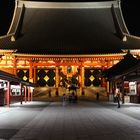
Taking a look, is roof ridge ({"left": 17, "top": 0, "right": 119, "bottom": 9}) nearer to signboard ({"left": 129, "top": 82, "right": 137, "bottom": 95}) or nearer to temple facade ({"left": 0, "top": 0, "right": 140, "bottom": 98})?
temple facade ({"left": 0, "top": 0, "right": 140, "bottom": 98})

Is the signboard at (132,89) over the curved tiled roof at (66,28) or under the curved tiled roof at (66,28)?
under

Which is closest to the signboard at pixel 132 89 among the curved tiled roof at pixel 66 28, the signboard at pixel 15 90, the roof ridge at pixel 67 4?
→ the curved tiled roof at pixel 66 28

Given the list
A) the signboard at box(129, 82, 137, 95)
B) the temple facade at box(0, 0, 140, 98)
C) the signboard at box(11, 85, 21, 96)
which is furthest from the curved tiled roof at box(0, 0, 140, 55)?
the signboard at box(129, 82, 137, 95)

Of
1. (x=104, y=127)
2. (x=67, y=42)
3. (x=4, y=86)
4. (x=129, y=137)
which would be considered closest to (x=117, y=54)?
(x=67, y=42)

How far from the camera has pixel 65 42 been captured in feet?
175

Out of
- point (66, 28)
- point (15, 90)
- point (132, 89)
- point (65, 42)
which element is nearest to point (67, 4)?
point (66, 28)

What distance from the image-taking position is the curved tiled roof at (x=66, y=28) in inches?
2008

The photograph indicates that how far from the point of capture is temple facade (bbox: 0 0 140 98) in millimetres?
50125

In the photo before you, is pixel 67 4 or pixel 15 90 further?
pixel 67 4

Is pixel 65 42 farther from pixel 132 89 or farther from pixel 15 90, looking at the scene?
pixel 132 89

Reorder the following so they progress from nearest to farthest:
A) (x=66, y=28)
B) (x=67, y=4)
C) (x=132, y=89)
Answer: (x=132, y=89), (x=66, y=28), (x=67, y=4)

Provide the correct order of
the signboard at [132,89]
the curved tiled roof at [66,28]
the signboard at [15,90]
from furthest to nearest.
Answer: the curved tiled roof at [66,28]
the signboard at [15,90]
the signboard at [132,89]

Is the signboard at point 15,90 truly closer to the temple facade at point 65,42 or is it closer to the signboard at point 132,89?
the temple facade at point 65,42

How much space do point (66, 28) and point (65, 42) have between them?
3911 mm
